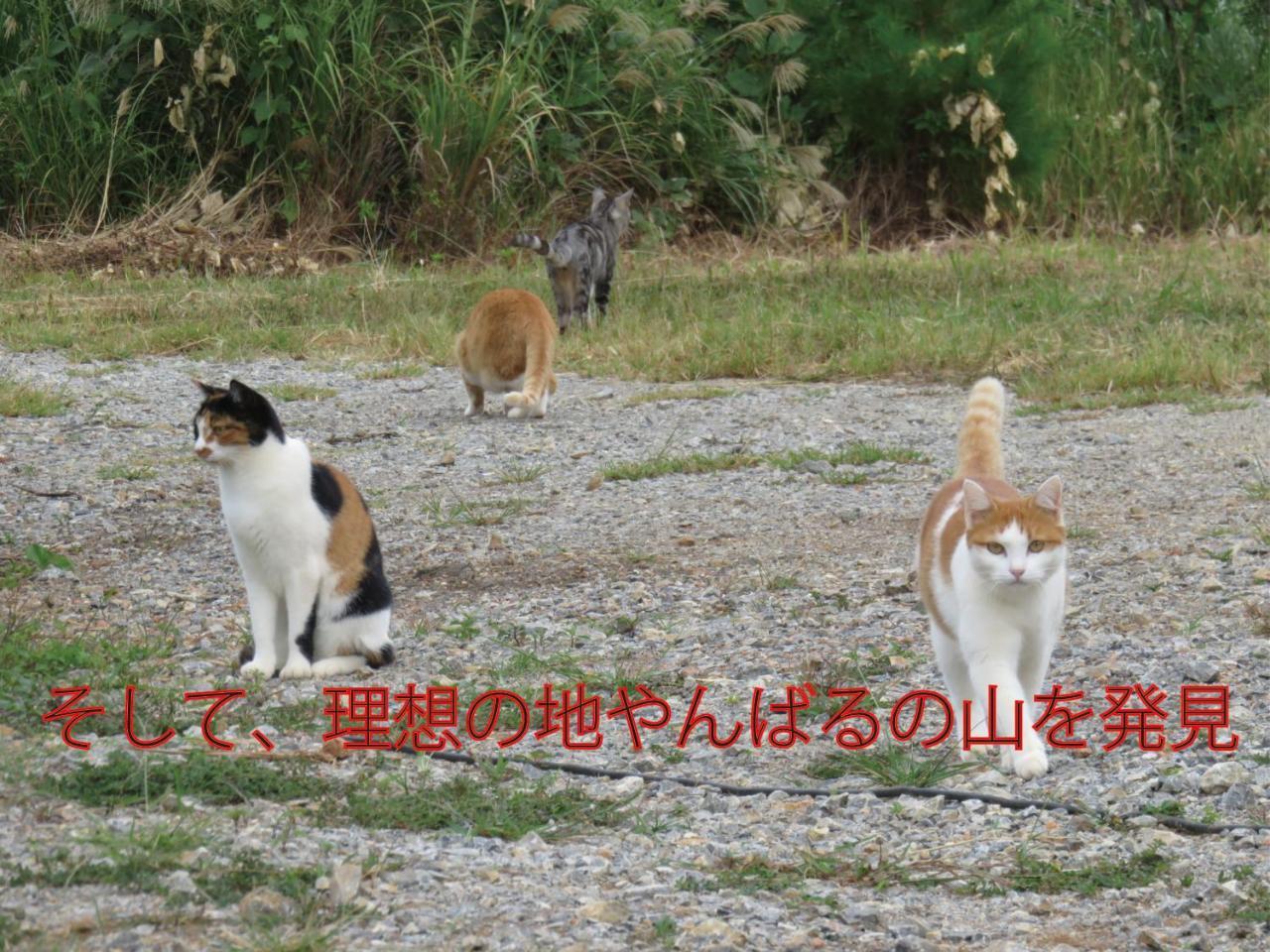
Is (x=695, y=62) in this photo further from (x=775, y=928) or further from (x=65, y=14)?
(x=775, y=928)

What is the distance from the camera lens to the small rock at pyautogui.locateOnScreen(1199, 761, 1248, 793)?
3.85 metres

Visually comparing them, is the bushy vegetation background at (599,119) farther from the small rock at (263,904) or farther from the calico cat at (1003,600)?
the small rock at (263,904)

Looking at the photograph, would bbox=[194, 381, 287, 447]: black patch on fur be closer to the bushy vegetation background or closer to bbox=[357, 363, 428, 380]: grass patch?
bbox=[357, 363, 428, 380]: grass patch

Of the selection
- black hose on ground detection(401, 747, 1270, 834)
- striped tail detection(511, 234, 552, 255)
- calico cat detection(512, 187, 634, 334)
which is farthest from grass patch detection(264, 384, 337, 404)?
black hose on ground detection(401, 747, 1270, 834)

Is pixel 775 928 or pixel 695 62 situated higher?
pixel 695 62

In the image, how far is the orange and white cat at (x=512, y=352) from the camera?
28.1 feet

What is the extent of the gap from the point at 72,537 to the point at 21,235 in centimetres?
788

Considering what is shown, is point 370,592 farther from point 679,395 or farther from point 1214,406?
point 1214,406

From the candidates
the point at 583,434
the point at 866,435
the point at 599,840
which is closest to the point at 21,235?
the point at 583,434

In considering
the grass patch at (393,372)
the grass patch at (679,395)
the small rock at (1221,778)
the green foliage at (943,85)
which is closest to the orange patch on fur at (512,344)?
the grass patch at (679,395)

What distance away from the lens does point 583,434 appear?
8281 mm

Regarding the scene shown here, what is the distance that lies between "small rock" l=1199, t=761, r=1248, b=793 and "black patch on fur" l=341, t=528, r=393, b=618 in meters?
2.07

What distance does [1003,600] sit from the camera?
4.11m

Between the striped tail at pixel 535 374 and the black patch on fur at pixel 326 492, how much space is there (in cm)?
368
